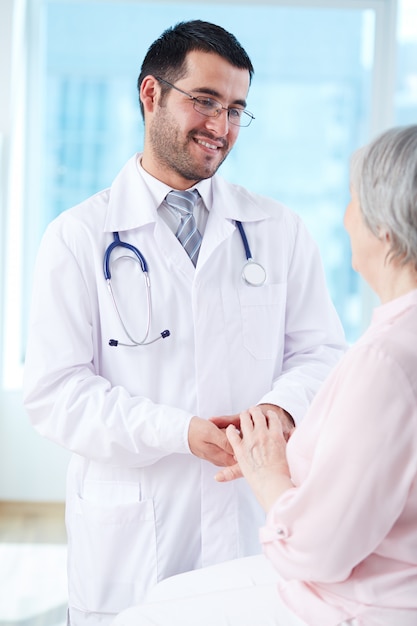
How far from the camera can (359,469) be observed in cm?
107

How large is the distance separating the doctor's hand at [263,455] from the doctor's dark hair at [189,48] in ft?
2.69

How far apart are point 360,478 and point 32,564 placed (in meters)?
2.46

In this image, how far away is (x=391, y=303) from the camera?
1186mm

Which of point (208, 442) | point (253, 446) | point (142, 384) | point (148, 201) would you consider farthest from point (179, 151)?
point (253, 446)

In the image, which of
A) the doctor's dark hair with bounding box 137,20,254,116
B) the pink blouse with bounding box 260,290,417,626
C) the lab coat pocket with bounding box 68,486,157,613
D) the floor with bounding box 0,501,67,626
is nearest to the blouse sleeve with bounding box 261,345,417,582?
the pink blouse with bounding box 260,290,417,626

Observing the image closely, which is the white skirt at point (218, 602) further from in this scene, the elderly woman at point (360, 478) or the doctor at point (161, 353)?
the doctor at point (161, 353)

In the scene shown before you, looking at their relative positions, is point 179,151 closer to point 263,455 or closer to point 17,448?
point 263,455

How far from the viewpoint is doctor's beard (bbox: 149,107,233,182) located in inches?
73.1

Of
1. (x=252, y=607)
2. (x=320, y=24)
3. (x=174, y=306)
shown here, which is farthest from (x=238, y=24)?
(x=252, y=607)

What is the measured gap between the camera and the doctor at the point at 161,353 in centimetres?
170

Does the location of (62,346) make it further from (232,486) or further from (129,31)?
(129,31)

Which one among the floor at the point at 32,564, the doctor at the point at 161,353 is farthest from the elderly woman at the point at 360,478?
the floor at the point at 32,564

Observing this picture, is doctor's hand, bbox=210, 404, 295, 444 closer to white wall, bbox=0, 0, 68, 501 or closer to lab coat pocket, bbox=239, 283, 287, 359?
lab coat pocket, bbox=239, 283, 287, 359

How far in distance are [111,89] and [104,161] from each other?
1.18 feet
